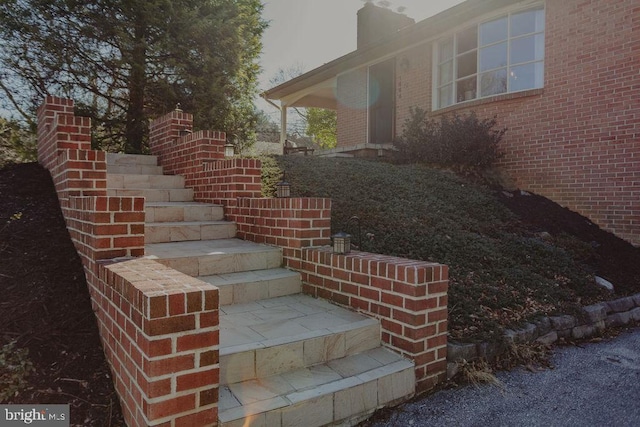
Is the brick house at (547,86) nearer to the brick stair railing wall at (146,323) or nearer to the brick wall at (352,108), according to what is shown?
the brick wall at (352,108)

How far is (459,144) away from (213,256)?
5.79m

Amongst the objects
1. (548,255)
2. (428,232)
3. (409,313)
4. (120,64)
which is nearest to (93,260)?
(409,313)

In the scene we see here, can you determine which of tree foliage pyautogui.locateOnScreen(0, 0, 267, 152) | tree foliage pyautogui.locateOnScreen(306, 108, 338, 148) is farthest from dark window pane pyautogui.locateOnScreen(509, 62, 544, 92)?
tree foliage pyautogui.locateOnScreen(306, 108, 338, 148)

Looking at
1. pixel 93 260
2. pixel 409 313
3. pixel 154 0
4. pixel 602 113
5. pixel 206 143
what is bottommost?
pixel 409 313

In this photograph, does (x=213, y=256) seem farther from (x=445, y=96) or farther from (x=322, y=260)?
(x=445, y=96)

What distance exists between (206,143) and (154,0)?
4382 mm

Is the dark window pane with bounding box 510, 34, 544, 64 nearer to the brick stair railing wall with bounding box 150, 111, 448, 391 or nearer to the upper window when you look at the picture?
the upper window

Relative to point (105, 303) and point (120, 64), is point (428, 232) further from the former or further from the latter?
point (120, 64)

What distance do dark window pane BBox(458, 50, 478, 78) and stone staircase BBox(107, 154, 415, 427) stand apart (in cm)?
717

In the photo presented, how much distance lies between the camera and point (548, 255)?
187 inches

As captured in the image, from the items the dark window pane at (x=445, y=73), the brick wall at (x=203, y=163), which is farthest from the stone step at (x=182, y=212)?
the dark window pane at (x=445, y=73)

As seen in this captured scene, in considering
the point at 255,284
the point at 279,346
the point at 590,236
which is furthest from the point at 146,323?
the point at 590,236

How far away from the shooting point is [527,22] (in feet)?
25.2

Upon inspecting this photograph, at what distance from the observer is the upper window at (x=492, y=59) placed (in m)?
7.58
